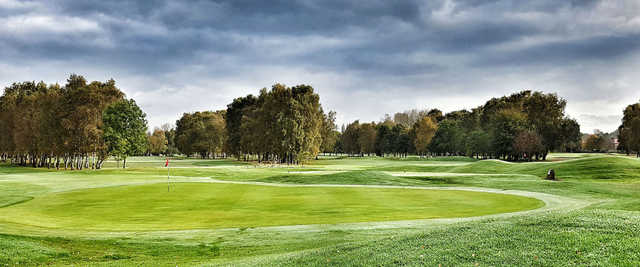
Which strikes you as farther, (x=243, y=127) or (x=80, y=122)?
(x=243, y=127)

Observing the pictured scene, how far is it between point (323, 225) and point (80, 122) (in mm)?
64283

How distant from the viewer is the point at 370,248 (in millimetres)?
10672

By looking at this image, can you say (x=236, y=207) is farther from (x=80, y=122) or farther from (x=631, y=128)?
(x=631, y=128)

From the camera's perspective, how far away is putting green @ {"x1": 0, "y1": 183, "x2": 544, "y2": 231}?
2109 centimetres

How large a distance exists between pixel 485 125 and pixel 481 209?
96566 millimetres

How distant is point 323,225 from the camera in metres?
19.0

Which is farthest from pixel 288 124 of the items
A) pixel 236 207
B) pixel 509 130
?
pixel 236 207

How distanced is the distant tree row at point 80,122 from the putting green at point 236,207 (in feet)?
133

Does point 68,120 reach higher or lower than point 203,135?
lower

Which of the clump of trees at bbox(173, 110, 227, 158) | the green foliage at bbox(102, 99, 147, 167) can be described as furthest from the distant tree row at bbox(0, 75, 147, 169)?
the clump of trees at bbox(173, 110, 227, 158)

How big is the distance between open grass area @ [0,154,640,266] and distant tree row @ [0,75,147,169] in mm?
33732

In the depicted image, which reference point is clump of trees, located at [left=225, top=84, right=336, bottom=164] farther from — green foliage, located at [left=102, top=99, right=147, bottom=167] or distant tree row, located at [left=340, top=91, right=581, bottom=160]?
distant tree row, located at [left=340, top=91, right=581, bottom=160]

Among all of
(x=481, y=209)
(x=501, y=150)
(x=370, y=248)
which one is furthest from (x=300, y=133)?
(x=370, y=248)

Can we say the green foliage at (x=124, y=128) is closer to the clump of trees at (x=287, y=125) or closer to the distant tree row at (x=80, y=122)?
the distant tree row at (x=80, y=122)
